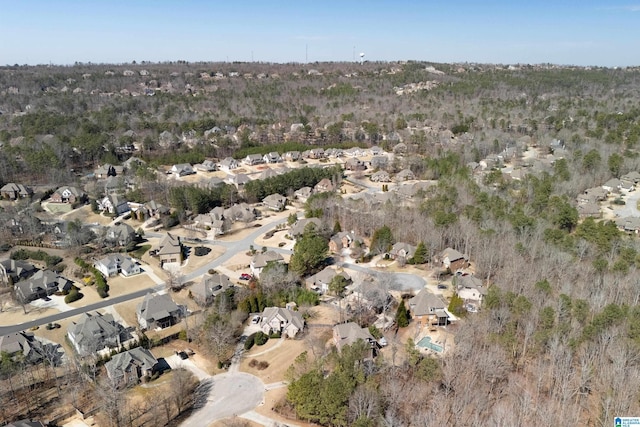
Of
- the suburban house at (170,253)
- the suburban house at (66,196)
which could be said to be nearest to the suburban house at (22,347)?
the suburban house at (170,253)

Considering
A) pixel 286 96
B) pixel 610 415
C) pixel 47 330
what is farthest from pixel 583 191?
pixel 286 96

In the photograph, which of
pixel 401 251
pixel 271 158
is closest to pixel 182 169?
pixel 271 158

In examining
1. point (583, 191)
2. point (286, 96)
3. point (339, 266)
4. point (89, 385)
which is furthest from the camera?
point (286, 96)

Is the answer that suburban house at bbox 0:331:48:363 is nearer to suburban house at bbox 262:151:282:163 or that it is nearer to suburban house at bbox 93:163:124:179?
suburban house at bbox 93:163:124:179

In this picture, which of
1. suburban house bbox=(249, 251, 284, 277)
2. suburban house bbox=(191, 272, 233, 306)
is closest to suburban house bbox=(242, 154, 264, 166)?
suburban house bbox=(249, 251, 284, 277)

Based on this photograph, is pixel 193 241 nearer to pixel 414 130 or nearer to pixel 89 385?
pixel 89 385

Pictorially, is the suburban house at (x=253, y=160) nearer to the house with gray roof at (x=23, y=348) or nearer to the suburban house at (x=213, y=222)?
the suburban house at (x=213, y=222)
